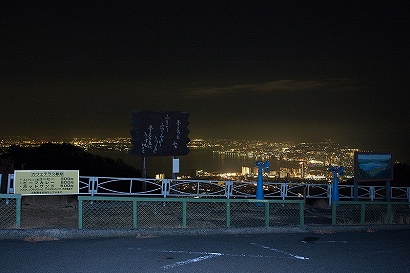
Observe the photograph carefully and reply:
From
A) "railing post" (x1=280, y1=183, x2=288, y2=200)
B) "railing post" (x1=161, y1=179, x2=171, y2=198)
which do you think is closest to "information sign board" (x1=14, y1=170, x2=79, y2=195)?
"railing post" (x1=161, y1=179, x2=171, y2=198)

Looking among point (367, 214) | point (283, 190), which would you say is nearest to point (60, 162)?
point (283, 190)

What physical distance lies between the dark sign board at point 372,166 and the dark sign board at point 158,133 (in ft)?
24.0

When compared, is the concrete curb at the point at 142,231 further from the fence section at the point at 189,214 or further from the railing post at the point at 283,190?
the railing post at the point at 283,190

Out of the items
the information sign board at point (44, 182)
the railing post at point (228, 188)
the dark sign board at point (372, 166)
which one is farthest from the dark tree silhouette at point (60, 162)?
the dark sign board at point (372, 166)

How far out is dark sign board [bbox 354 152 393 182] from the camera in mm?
18859

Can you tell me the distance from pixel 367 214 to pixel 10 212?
13.6 m

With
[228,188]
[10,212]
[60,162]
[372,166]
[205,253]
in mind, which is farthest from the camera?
[60,162]

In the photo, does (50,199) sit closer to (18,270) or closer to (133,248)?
(133,248)

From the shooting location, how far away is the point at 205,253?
9.48 meters

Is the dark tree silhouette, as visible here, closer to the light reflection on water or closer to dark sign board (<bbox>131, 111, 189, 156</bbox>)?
dark sign board (<bbox>131, 111, 189, 156</bbox>)

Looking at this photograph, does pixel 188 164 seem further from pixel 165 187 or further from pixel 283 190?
pixel 165 187

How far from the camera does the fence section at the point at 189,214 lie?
12.8 metres

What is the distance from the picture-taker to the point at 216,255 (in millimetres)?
9305

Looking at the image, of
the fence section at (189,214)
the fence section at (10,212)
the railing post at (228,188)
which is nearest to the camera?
the fence section at (10,212)
